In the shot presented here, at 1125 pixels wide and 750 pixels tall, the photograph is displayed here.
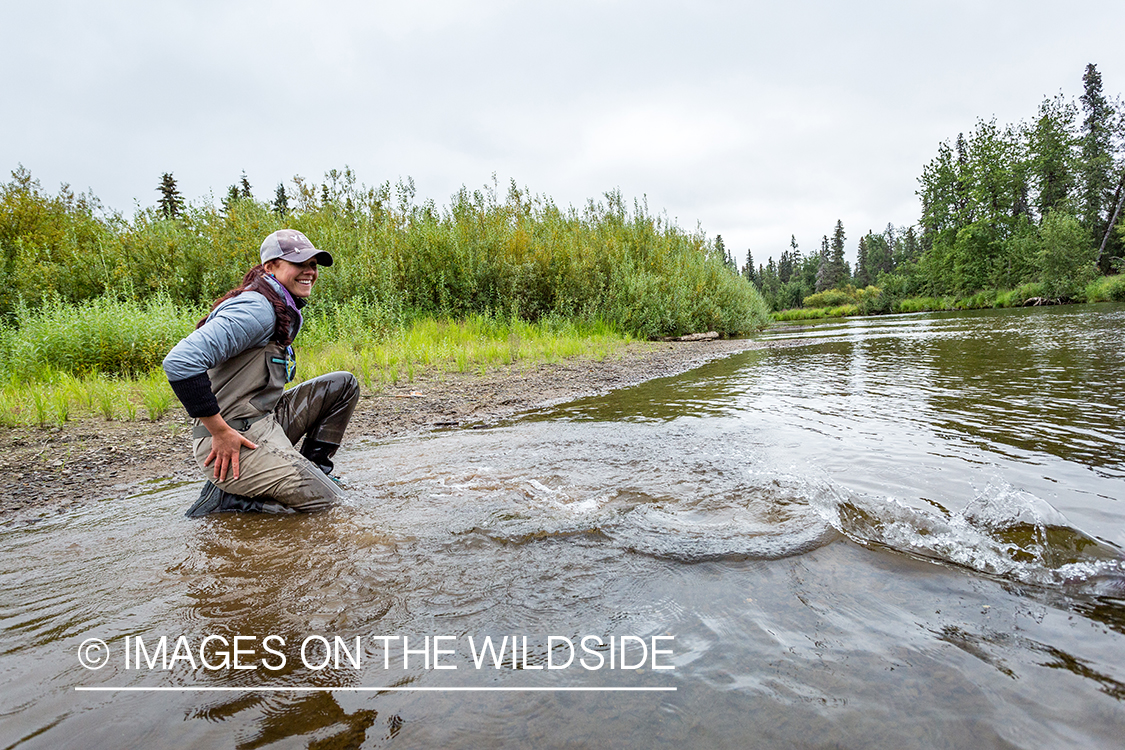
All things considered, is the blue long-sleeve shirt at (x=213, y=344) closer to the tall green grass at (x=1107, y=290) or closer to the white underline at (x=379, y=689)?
the white underline at (x=379, y=689)

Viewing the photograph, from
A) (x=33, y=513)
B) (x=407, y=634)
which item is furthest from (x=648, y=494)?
(x=33, y=513)

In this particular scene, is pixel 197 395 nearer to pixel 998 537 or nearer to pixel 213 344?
pixel 213 344

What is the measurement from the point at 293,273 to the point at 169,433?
3450mm

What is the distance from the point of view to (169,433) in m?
5.37

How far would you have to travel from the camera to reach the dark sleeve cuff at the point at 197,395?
8.46ft

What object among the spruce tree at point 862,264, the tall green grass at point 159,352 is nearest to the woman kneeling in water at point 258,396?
the tall green grass at point 159,352

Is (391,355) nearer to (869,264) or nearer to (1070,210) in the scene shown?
(1070,210)

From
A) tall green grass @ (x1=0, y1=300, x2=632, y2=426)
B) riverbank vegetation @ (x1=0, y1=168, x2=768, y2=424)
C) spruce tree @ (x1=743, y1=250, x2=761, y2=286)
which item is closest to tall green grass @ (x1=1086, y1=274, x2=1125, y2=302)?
riverbank vegetation @ (x1=0, y1=168, x2=768, y2=424)

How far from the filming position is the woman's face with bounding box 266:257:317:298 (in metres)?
3.16

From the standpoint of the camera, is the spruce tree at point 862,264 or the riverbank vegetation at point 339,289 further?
the spruce tree at point 862,264

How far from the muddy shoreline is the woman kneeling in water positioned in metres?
1.37

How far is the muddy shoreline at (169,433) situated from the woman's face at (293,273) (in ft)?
5.97

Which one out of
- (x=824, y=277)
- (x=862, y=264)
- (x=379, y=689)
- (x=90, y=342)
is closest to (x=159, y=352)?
(x=90, y=342)

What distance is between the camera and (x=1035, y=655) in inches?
64.2
